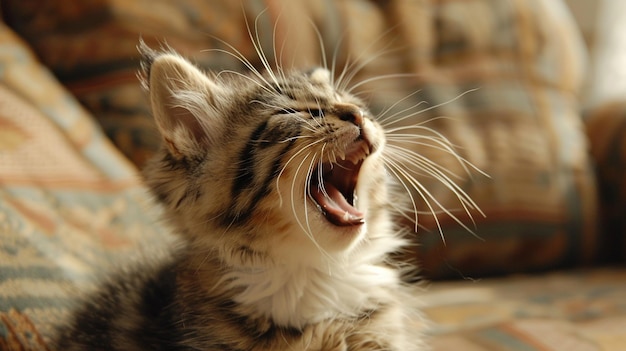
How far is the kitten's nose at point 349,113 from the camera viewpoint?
75 centimetres

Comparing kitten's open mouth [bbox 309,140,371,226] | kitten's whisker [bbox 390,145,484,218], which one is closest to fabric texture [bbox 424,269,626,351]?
kitten's whisker [bbox 390,145,484,218]

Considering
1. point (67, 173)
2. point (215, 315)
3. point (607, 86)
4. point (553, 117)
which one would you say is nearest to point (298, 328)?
point (215, 315)

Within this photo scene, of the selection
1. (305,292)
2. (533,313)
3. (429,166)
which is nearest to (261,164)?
(305,292)

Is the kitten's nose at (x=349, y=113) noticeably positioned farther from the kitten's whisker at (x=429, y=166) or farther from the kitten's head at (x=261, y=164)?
the kitten's whisker at (x=429, y=166)

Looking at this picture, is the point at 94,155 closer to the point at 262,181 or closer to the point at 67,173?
the point at 67,173

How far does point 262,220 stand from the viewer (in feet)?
2.45

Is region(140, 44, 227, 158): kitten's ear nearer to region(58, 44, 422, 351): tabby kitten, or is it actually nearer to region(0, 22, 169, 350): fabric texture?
region(58, 44, 422, 351): tabby kitten

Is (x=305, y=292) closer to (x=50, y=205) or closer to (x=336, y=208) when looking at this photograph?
(x=336, y=208)

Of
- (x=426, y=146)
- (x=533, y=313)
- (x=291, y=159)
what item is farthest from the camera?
(x=426, y=146)

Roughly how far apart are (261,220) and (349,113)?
0.18 meters

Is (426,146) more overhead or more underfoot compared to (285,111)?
more underfoot

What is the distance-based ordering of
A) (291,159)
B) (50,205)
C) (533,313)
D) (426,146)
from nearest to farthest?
(291,159) < (50,205) < (533,313) < (426,146)

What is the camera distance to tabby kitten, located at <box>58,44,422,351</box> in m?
0.75

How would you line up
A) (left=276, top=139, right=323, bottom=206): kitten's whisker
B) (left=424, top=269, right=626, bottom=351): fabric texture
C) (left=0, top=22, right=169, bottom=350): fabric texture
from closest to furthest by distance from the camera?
(left=276, top=139, right=323, bottom=206): kitten's whisker
(left=0, top=22, right=169, bottom=350): fabric texture
(left=424, top=269, right=626, bottom=351): fabric texture
